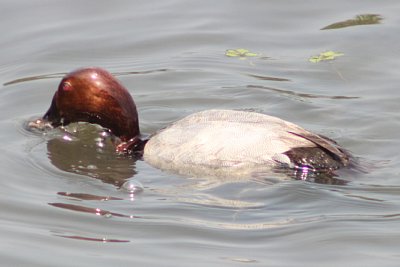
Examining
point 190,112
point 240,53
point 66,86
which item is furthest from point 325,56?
point 66,86

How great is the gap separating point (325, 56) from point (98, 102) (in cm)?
264

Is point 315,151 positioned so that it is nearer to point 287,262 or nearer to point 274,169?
point 274,169

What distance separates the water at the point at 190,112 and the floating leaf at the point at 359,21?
95 millimetres

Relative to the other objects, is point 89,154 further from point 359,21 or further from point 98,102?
point 359,21

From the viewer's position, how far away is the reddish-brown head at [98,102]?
313 inches

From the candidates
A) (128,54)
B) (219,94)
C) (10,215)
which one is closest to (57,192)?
(10,215)

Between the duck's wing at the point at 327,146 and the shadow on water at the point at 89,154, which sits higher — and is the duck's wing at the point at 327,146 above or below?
above

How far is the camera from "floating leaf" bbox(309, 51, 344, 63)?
31.5ft

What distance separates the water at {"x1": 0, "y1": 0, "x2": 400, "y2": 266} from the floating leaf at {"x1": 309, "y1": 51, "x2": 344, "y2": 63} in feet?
0.19

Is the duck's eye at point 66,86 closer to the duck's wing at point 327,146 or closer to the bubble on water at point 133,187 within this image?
the bubble on water at point 133,187

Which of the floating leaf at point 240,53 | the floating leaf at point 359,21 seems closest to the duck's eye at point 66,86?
the floating leaf at point 240,53

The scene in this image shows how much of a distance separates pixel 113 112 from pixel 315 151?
1.76 meters

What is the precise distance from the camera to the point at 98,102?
26.2 feet

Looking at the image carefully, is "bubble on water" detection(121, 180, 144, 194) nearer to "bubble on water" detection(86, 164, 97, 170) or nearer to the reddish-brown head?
"bubble on water" detection(86, 164, 97, 170)
